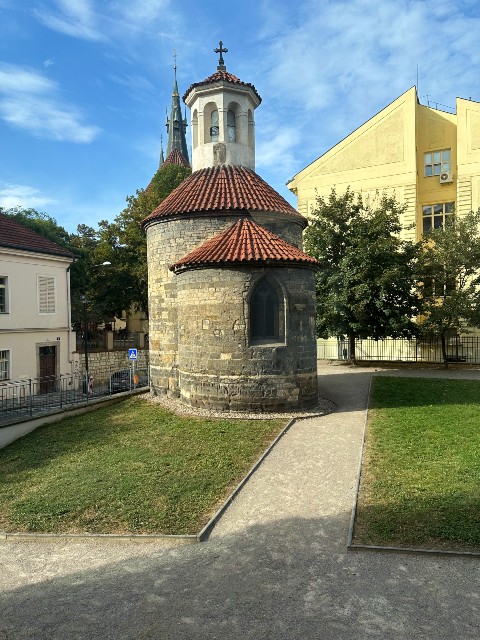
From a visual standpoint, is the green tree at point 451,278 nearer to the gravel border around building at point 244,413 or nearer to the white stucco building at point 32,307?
the gravel border around building at point 244,413

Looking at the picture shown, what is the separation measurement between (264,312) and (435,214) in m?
19.8

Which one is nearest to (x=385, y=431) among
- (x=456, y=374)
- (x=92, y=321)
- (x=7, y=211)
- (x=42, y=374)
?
(x=456, y=374)

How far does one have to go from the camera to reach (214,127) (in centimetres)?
1745

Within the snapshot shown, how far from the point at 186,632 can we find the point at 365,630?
178cm

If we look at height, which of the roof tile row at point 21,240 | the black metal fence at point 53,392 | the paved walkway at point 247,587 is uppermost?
the roof tile row at point 21,240

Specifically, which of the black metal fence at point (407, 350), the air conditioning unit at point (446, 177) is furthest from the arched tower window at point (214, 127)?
the air conditioning unit at point (446, 177)

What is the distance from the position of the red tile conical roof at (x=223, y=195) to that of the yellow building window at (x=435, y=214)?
15.3m

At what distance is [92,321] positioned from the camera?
1275 inches

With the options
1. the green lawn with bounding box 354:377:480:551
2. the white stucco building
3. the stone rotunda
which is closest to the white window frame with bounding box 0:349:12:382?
the white stucco building

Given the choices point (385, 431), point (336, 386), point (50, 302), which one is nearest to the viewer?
point (385, 431)

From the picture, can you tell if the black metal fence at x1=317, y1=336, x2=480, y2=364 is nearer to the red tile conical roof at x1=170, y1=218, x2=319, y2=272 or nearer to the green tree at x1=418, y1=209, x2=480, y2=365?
the green tree at x1=418, y1=209, x2=480, y2=365

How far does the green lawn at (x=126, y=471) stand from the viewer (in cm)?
694

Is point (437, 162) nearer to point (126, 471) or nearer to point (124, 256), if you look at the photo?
point (124, 256)

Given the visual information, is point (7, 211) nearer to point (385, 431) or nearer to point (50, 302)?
point (50, 302)
